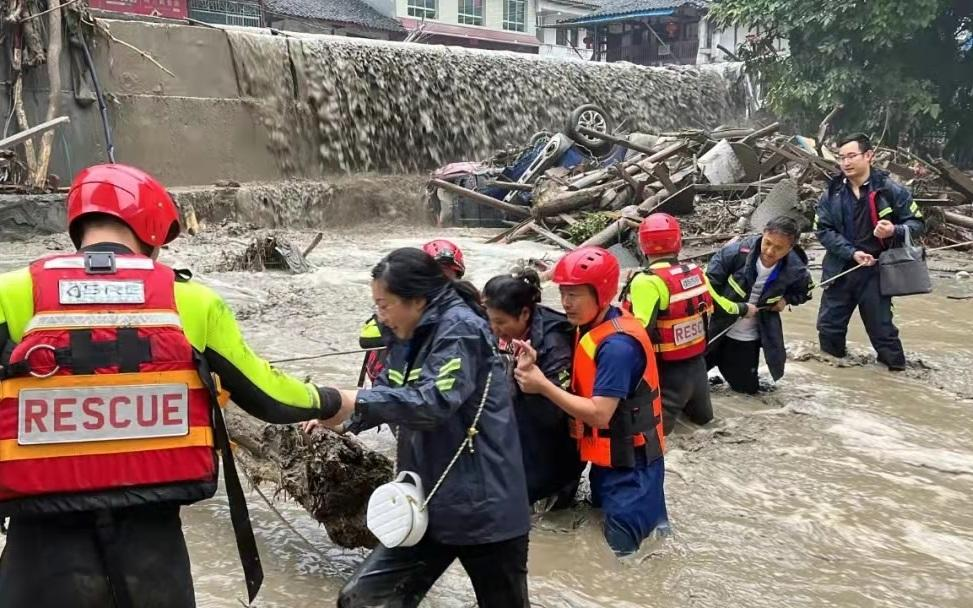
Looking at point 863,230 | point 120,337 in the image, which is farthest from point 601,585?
point 863,230

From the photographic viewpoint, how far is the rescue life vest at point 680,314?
467 cm

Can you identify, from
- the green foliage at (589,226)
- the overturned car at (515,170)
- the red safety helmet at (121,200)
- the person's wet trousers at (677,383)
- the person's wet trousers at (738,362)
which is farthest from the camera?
the overturned car at (515,170)

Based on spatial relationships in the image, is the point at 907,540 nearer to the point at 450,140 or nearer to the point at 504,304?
the point at 504,304

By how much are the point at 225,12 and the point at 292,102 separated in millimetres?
15784

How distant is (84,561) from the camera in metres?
1.87

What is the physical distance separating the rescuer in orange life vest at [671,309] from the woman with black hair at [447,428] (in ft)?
7.21

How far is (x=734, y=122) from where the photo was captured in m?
27.0

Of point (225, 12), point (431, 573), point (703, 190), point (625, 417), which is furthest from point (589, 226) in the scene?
point (225, 12)

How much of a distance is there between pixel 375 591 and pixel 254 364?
0.91 m

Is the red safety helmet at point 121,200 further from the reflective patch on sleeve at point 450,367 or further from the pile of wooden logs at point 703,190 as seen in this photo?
the pile of wooden logs at point 703,190

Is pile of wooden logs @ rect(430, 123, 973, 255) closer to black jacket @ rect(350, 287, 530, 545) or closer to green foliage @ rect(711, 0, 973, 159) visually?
green foliage @ rect(711, 0, 973, 159)

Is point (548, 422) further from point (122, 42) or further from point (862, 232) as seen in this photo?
point (122, 42)

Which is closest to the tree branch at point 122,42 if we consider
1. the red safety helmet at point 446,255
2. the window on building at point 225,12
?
the red safety helmet at point 446,255

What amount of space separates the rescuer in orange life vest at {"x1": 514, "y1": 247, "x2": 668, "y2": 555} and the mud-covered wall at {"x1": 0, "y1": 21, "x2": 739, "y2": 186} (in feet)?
38.7
